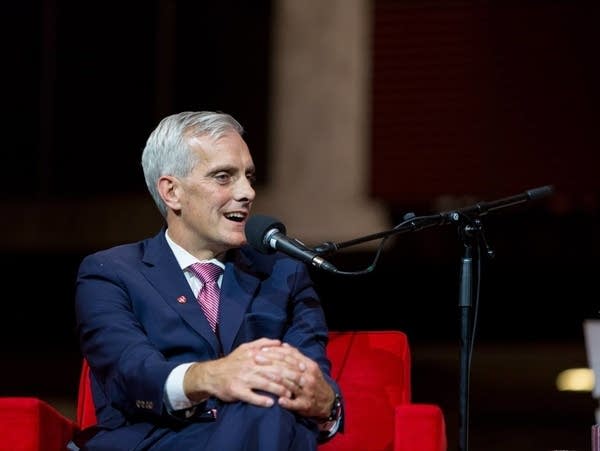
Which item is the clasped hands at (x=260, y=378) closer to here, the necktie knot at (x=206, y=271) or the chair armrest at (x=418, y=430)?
the chair armrest at (x=418, y=430)

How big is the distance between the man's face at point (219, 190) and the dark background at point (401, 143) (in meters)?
2.11

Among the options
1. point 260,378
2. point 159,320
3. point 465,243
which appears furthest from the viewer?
point 159,320

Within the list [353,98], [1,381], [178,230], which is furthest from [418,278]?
[178,230]

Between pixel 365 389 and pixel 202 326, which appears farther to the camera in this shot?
pixel 365 389

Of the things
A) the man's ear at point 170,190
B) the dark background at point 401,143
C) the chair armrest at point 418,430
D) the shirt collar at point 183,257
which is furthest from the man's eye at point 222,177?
the dark background at point 401,143

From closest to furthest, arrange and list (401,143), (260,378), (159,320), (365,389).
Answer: (260,378)
(159,320)
(365,389)
(401,143)

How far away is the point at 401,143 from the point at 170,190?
2.87 metres

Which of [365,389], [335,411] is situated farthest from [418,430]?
[365,389]

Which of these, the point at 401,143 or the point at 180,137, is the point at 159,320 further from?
the point at 401,143

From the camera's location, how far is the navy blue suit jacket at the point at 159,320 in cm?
224

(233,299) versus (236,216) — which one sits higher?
(236,216)

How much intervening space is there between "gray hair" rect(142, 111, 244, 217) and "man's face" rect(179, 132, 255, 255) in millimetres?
17

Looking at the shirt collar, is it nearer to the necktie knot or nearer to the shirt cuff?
the necktie knot

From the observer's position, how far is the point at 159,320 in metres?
2.38
